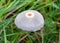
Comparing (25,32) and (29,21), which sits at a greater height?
(29,21)

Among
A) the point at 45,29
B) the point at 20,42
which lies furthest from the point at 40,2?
the point at 20,42

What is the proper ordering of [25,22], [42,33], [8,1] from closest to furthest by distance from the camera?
[25,22]
[42,33]
[8,1]

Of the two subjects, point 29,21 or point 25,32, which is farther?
point 25,32

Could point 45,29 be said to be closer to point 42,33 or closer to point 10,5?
point 42,33

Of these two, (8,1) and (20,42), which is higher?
(8,1)

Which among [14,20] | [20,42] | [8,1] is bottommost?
[20,42]

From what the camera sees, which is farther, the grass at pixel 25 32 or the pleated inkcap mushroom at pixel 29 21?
the grass at pixel 25 32

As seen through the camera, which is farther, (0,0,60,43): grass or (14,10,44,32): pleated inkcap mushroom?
(0,0,60,43): grass

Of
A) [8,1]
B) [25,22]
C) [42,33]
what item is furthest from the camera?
[8,1]
